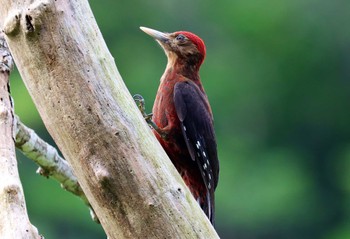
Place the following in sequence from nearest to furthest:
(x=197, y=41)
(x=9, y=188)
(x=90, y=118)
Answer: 1. (x=9, y=188)
2. (x=90, y=118)
3. (x=197, y=41)

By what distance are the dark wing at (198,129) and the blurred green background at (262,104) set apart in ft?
38.3

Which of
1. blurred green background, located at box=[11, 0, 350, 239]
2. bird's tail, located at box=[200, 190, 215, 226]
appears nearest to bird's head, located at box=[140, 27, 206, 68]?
bird's tail, located at box=[200, 190, 215, 226]

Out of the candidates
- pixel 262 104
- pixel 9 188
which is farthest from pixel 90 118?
pixel 262 104

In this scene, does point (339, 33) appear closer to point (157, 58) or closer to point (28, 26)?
point (157, 58)

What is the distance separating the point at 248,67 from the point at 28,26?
61.4 ft

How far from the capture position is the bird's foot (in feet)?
17.9

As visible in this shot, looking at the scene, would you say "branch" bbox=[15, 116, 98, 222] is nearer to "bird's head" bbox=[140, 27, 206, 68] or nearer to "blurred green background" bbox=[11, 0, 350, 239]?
"bird's head" bbox=[140, 27, 206, 68]

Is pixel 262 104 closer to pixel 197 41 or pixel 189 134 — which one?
pixel 197 41

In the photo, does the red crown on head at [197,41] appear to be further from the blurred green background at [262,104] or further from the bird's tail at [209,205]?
the blurred green background at [262,104]

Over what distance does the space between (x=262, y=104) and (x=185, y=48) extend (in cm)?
1599

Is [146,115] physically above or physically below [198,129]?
above

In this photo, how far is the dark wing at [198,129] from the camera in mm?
5875

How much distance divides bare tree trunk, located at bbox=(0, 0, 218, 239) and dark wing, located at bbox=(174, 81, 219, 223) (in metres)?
1.25

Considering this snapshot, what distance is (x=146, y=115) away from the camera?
555cm
